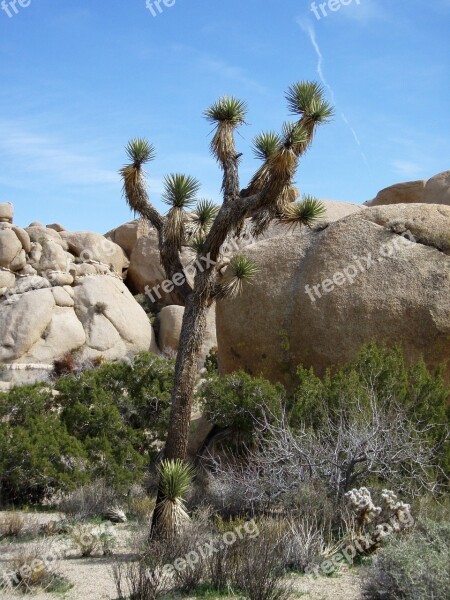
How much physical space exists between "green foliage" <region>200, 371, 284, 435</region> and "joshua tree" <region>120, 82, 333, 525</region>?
109 inches

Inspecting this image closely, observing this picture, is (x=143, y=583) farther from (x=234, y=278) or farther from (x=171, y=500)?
(x=234, y=278)

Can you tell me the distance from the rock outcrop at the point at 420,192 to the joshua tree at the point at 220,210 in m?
14.3

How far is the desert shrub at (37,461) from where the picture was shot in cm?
1216

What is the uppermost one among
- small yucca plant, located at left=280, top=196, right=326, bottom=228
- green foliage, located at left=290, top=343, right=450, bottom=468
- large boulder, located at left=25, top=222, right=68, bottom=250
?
large boulder, located at left=25, top=222, right=68, bottom=250

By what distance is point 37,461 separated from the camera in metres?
12.1

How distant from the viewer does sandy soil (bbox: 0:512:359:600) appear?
727 centimetres

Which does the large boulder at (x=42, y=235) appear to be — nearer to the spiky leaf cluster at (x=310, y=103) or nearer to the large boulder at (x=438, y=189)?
the large boulder at (x=438, y=189)

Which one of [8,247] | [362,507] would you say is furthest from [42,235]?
[362,507]

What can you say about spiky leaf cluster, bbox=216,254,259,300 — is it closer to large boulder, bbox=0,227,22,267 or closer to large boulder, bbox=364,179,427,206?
large boulder, bbox=364,179,427,206

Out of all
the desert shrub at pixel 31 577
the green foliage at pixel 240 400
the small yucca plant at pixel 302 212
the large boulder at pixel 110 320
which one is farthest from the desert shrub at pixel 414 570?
the large boulder at pixel 110 320

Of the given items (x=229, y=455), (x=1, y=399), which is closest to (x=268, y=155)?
(x=229, y=455)

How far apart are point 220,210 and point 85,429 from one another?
17.8 feet

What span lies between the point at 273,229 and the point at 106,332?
432 inches

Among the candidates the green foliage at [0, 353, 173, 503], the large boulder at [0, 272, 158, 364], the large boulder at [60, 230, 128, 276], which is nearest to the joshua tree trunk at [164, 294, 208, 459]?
the green foliage at [0, 353, 173, 503]
